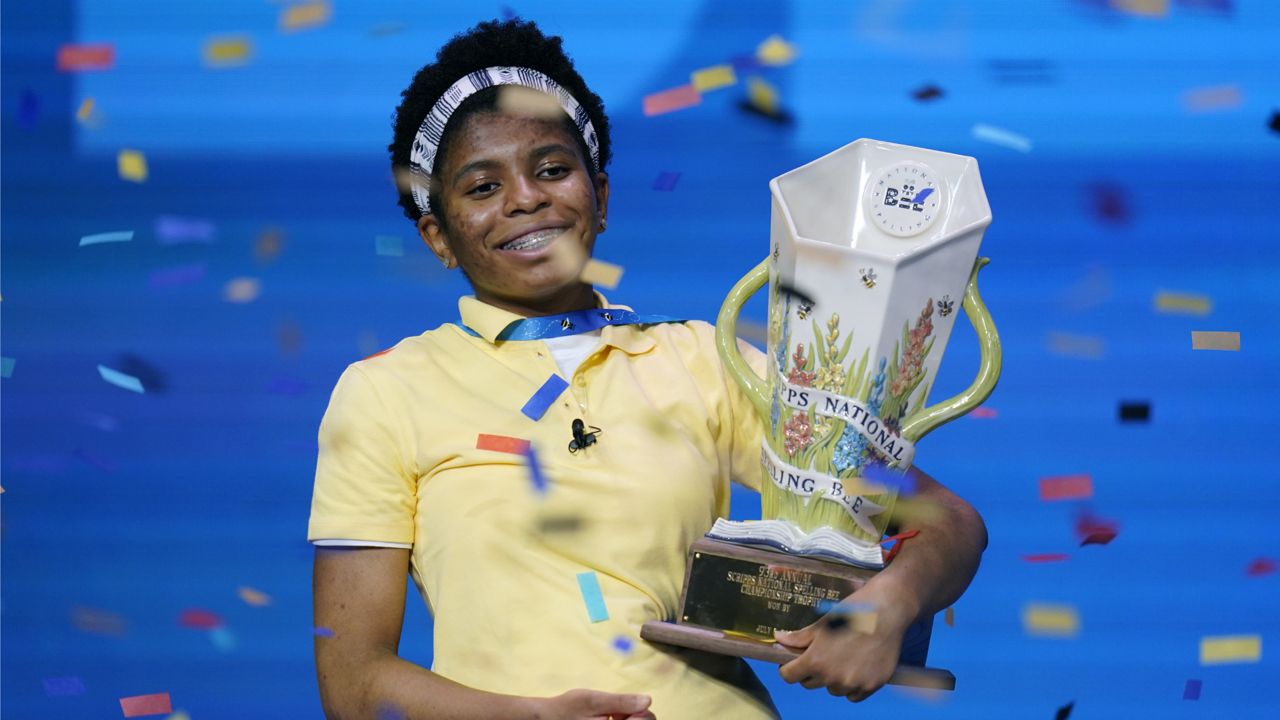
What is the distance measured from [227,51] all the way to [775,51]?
97 cm

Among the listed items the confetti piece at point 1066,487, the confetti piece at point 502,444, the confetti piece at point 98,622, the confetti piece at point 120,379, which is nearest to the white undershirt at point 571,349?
the confetti piece at point 502,444

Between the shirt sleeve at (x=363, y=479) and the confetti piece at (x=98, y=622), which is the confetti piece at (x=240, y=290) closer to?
the confetti piece at (x=98, y=622)

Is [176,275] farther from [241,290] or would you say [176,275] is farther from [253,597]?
[253,597]

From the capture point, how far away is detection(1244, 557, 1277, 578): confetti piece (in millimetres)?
2795

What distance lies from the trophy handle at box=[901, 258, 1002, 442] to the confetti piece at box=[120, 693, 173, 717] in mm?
1494

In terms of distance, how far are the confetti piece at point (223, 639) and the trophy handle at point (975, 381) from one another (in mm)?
1538

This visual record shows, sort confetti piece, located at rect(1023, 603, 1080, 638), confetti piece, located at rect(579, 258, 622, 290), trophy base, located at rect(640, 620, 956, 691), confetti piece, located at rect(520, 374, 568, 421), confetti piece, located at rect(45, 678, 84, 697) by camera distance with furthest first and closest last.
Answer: confetti piece, located at rect(45, 678, 84, 697)
confetti piece, located at rect(1023, 603, 1080, 638)
confetti piece, located at rect(579, 258, 622, 290)
confetti piece, located at rect(520, 374, 568, 421)
trophy base, located at rect(640, 620, 956, 691)

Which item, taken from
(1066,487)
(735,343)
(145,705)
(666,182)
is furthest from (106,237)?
(1066,487)

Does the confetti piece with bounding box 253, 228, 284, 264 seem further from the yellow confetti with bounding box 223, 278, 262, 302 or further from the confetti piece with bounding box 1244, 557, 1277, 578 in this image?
the confetti piece with bounding box 1244, 557, 1277, 578

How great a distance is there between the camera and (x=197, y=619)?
2871 millimetres

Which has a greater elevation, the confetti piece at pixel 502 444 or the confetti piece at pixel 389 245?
the confetti piece at pixel 502 444

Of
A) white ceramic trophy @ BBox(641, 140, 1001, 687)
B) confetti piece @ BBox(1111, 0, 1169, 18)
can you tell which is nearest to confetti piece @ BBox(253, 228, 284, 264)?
white ceramic trophy @ BBox(641, 140, 1001, 687)

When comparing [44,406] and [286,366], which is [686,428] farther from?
[44,406]

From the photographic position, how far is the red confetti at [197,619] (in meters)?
2.86
